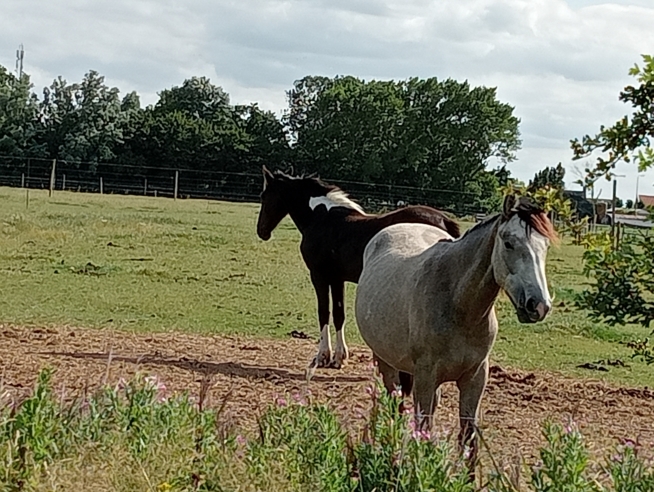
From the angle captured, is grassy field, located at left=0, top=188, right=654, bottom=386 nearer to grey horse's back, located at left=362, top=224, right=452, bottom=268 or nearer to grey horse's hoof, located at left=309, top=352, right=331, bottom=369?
grey horse's back, located at left=362, top=224, right=452, bottom=268

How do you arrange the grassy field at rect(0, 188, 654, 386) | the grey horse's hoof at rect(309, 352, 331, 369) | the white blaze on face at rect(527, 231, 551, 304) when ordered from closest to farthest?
the white blaze on face at rect(527, 231, 551, 304) → the grey horse's hoof at rect(309, 352, 331, 369) → the grassy field at rect(0, 188, 654, 386)

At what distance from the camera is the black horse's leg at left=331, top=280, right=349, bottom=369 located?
30.7ft

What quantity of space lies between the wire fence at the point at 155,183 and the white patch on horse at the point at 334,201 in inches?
1147

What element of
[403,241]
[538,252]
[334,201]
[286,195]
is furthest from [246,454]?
[286,195]

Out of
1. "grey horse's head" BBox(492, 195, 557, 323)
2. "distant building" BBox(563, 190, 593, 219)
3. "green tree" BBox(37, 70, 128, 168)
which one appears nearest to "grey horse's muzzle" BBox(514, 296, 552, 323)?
"grey horse's head" BBox(492, 195, 557, 323)

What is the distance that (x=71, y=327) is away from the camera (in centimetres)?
1063

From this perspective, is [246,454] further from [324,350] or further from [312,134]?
[312,134]

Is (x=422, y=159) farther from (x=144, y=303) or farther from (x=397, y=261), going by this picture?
(x=397, y=261)

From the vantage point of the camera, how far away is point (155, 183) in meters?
44.8

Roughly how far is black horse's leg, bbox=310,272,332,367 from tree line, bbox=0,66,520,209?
33.6 meters

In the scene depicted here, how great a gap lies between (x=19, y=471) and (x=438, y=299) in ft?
8.35

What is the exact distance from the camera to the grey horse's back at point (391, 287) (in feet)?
19.0

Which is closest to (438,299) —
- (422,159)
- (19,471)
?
(19,471)

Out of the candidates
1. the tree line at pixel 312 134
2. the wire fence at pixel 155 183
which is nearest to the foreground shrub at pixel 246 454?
the wire fence at pixel 155 183
